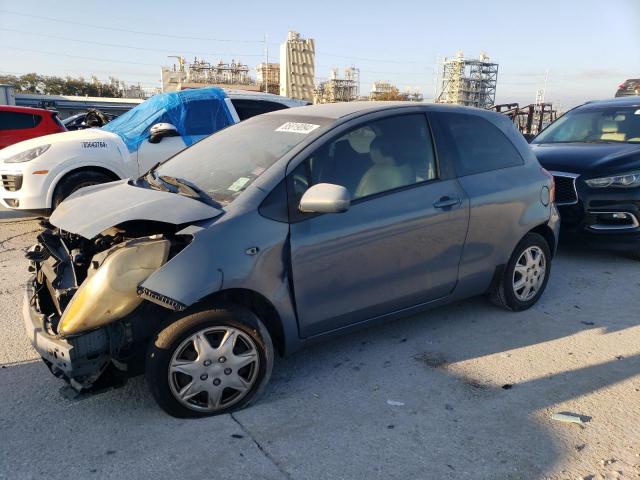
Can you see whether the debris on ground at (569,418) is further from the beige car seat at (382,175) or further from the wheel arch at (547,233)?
the wheel arch at (547,233)

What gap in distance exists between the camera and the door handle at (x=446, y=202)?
3594 mm

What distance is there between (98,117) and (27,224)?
2532mm

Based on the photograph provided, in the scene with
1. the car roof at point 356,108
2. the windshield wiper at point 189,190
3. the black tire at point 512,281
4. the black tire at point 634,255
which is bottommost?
the black tire at point 634,255

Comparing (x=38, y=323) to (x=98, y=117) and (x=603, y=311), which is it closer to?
(x=603, y=311)

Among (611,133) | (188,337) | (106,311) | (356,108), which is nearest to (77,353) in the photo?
(106,311)

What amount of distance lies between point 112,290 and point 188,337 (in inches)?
17.8

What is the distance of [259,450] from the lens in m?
2.61

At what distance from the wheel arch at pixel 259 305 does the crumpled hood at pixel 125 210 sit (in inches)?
17.2

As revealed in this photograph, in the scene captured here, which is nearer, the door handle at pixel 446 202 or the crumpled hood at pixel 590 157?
the door handle at pixel 446 202

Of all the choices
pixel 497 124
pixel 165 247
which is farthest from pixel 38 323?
pixel 497 124

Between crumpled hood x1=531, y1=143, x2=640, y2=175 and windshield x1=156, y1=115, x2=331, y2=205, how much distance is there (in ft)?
11.8

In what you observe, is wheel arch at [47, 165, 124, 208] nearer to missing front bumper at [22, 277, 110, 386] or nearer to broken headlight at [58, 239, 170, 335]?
missing front bumper at [22, 277, 110, 386]

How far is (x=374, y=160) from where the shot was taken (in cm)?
346

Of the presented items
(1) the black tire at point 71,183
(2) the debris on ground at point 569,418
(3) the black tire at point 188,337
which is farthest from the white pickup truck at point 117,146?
(2) the debris on ground at point 569,418
